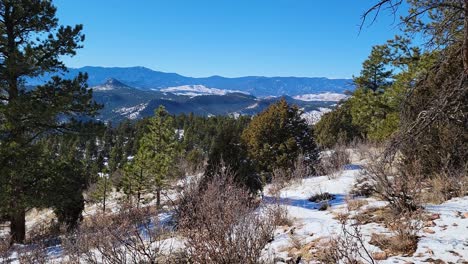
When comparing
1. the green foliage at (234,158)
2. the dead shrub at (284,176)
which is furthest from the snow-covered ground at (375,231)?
the green foliage at (234,158)

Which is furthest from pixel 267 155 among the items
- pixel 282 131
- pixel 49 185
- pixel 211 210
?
pixel 211 210

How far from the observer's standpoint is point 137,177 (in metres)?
20.4

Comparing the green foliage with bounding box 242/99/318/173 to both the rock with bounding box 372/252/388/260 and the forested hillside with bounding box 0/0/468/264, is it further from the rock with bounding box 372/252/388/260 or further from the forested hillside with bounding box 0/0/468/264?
the rock with bounding box 372/252/388/260

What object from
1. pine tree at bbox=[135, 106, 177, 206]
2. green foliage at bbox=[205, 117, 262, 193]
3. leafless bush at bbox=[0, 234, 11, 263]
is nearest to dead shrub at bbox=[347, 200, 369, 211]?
green foliage at bbox=[205, 117, 262, 193]

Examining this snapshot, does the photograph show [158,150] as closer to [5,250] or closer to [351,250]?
[5,250]

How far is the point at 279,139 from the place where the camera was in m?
19.9

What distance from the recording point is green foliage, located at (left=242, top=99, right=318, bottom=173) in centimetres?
1941

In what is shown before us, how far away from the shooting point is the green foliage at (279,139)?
19406mm

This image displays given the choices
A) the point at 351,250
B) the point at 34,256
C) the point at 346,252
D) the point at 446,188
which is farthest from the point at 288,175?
the point at 346,252

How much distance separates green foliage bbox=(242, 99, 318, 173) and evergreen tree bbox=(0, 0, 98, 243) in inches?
357

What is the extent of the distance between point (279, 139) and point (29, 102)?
→ 12.3 meters

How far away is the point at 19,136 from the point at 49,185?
6.82 ft

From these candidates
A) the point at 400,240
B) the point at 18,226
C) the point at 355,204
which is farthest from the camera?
the point at 18,226

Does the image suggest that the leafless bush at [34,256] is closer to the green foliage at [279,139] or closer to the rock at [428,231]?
the rock at [428,231]
